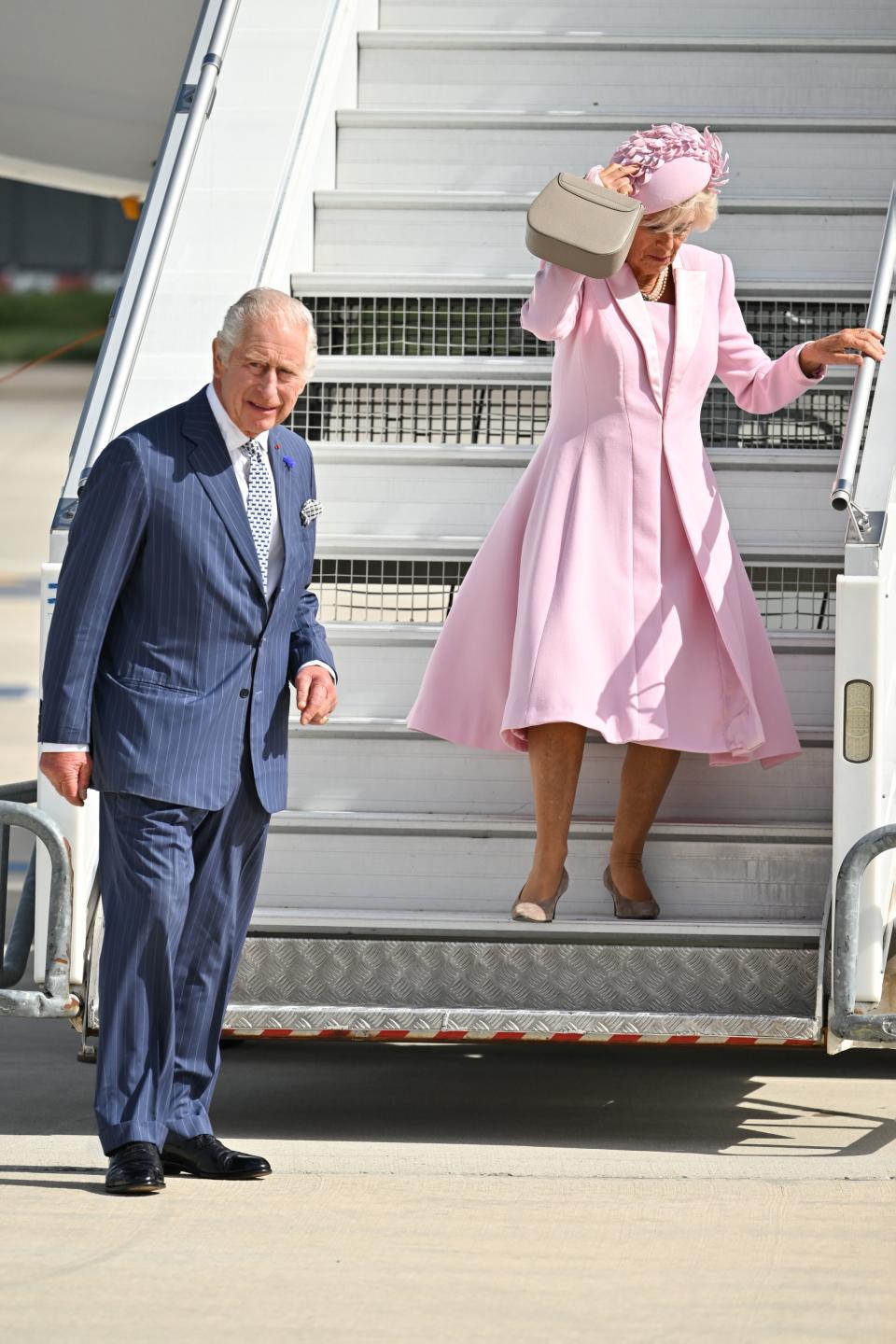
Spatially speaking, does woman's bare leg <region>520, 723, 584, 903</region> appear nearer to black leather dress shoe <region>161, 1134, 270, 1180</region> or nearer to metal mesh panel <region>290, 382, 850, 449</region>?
black leather dress shoe <region>161, 1134, 270, 1180</region>

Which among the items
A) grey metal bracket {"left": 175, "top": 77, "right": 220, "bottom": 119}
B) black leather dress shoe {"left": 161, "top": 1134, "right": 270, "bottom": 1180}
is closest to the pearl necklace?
grey metal bracket {"left": 175, "top": 77, "right": 220, "bottom": 119}

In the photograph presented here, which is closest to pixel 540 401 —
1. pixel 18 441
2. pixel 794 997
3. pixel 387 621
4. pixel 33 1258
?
pixel 387 621

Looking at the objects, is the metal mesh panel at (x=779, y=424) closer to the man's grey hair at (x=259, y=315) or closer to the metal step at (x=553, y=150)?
the metal step at (x=553, y=150)

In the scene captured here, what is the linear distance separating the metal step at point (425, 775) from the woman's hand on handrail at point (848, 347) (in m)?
0.90

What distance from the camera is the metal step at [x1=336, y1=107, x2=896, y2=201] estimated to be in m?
6.21

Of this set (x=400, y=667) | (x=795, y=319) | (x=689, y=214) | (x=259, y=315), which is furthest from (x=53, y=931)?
(x=795, y=319)

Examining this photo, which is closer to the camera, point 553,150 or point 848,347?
point 848,347

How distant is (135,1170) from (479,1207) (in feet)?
2.19

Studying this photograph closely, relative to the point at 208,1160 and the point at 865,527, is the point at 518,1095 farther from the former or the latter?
the point at 865,527

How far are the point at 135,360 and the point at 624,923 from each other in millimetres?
1774

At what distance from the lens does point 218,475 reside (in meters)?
4.22

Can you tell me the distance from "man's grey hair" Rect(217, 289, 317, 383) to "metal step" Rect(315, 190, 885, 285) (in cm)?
179

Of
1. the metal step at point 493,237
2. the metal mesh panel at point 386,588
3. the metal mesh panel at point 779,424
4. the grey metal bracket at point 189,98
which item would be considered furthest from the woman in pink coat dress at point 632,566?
the grey metal bracket at point 189,98

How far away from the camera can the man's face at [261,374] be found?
415 cm
